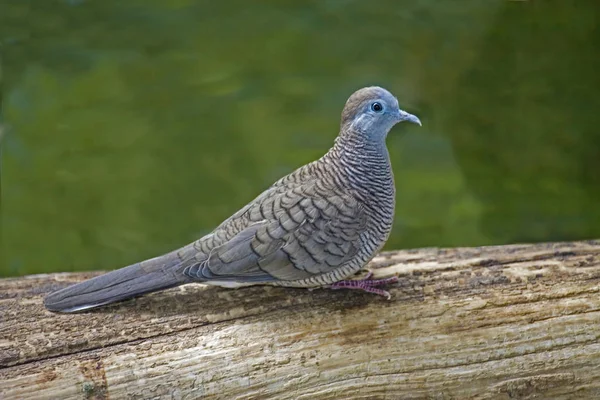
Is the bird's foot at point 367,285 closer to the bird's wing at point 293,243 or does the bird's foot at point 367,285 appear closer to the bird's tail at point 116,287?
the bird's wing at point 293,243

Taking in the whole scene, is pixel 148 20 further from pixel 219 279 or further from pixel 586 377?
pixel 586 377

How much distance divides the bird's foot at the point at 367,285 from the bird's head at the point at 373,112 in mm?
603

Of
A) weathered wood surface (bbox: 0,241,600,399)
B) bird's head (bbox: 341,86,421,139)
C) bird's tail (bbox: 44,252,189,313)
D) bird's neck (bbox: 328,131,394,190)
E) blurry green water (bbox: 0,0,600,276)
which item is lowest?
weathered wood surface (bbox: 0,241,600,399)

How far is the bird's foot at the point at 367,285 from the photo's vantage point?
2.91 meters

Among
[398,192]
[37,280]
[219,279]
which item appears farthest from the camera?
[398,192]

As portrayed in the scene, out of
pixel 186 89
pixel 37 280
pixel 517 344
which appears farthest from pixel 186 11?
pixel 517 344

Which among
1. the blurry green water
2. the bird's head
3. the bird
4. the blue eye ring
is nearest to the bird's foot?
the bird

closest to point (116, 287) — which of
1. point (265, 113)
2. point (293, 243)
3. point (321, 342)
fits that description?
point (293, 243)

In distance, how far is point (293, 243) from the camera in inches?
107

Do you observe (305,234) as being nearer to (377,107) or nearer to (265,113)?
(377,107)

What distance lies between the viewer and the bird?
8.88 ft

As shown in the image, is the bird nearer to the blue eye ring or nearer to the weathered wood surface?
the blue eye ring

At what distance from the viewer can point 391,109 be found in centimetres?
278

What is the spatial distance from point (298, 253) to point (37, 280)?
1229mm
